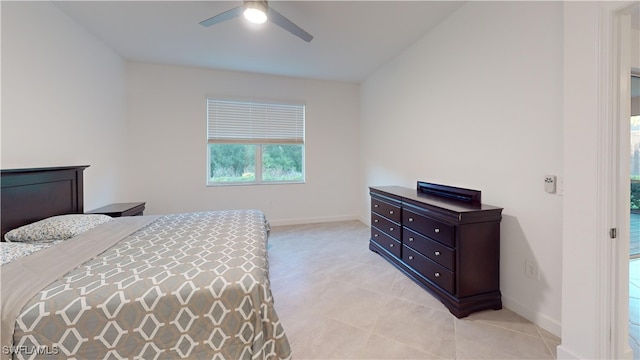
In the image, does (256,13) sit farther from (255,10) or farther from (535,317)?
(535,317)

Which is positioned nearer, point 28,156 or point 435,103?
point 28,156

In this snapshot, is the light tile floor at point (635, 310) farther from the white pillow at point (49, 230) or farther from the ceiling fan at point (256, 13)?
the white pillow at point (49, 230)

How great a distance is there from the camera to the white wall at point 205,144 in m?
4.25

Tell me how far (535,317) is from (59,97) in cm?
471

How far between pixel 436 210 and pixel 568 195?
0.93m

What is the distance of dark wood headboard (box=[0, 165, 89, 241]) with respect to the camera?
Result: 2.01 metres

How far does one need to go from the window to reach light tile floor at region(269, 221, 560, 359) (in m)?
2.15

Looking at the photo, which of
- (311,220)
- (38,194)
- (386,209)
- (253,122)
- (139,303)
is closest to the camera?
(139,303)

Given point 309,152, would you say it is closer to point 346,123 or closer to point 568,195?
point 346,123

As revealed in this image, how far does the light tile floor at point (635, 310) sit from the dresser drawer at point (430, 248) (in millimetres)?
1138

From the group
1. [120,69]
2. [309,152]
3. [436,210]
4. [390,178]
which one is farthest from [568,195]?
[120,69]

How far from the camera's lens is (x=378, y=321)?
205 centimetres

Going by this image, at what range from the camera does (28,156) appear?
2.35 m

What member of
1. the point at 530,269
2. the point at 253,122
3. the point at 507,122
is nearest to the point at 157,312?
the point at 530,269
